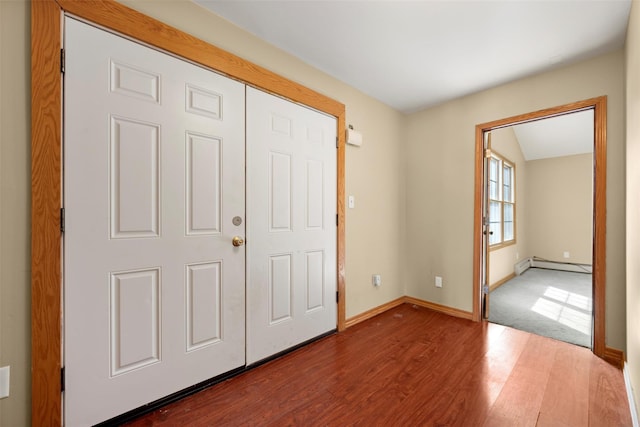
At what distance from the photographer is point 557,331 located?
2.56 meters

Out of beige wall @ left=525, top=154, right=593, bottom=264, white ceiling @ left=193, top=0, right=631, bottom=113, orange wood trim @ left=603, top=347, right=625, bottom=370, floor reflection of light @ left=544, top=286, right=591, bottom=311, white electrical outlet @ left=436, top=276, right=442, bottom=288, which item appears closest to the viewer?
white ceiling @ left=193, top=0, right=631, bottom=113

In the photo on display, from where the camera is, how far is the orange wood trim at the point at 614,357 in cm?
195

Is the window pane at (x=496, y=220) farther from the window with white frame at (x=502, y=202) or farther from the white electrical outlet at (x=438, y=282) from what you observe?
the white electrical outlet at (x=438, y=282)

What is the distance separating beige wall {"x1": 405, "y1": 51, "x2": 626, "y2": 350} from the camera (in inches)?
80.3

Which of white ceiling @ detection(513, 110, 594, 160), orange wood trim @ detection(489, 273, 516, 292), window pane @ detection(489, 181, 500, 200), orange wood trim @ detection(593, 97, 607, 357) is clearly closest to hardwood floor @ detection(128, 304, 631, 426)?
orange wood trim @ detection(593, 97, 607, 357)

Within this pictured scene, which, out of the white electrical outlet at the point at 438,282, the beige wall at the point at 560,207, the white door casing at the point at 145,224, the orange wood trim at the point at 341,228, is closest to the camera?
the white door casing at the point at 145,224

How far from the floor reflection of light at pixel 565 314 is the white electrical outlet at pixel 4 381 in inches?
161

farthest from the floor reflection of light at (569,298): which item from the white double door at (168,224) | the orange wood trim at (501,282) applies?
the white double door at (168,224)

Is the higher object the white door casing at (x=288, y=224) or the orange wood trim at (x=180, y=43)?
the orange wood trim at (x=180, y=43)

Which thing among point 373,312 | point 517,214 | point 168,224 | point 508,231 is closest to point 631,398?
point 373,312

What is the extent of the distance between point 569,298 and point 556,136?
3.03 m

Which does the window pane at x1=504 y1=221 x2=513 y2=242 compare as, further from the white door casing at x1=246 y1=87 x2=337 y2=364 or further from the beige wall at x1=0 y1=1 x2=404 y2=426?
the white door casing at x1=246 y1=87 x2=337 y2=364

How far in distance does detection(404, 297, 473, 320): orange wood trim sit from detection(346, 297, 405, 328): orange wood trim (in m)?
0.12

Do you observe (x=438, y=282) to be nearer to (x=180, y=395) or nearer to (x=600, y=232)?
(x=600, y=232)
